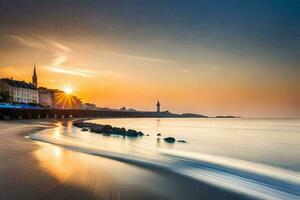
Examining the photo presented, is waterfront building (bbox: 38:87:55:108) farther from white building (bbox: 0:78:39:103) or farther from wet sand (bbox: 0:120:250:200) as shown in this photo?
wet sand (bbox: 0:120:250:200)

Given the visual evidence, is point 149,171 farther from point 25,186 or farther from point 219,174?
point 25,186

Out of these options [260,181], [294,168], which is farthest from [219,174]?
[294,168]

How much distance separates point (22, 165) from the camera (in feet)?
32.7

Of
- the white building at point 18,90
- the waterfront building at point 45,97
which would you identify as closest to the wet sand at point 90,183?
the white building at point 18,90

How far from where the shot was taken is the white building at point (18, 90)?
131250mm

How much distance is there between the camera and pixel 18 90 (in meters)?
140

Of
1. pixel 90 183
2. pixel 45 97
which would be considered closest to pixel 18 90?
pixel 45 97

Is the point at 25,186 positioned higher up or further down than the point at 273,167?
higher up

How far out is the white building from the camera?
13125 centimetres

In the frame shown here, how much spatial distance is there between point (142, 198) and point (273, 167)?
35.2 ft

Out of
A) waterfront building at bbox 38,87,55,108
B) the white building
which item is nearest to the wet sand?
the white building

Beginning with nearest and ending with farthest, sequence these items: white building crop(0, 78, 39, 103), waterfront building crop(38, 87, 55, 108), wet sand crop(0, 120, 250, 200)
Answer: wet sand crop(0, 120, 250, 200) < white building crop(0, 78, 39, 103) < waterfront building crop(38, 87, 55, 108)

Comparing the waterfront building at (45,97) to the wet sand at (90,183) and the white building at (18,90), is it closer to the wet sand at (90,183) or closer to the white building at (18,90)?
the white building at (18,90)

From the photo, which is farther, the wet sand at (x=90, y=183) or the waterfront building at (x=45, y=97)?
the waterfront building at (x=45, y=97)
